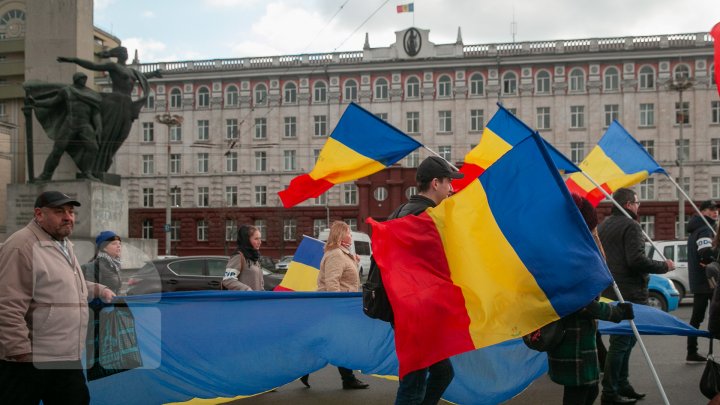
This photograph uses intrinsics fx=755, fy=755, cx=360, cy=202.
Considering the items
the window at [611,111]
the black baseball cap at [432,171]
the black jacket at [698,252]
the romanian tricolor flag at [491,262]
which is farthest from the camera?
the window at [611,111]

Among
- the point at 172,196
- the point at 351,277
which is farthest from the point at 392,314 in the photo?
the point at 172,196

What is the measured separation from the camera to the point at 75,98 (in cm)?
1639

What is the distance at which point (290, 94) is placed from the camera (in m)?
65.2

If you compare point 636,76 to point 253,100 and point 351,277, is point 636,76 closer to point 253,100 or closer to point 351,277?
point 253,100

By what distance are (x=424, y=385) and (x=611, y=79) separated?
60.3 meters

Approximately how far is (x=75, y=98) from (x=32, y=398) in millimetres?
12962

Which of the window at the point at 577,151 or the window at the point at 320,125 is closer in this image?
the window at the point at 577,151

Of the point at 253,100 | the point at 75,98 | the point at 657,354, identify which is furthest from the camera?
the point at 253,100

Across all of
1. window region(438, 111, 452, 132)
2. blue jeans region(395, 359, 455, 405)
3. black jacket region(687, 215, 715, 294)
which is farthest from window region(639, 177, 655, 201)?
blue jeans region(395, 359, 455, 405)

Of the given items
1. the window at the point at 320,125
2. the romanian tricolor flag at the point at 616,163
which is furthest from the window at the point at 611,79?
the romanian tricolor flag at the point at 616,163

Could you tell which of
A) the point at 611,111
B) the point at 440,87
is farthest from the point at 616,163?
the point at 611,111

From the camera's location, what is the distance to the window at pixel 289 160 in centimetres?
6471

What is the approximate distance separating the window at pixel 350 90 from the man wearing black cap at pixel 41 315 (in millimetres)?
59618

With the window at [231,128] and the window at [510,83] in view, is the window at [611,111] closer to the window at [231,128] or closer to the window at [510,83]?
the window at [510,83]
